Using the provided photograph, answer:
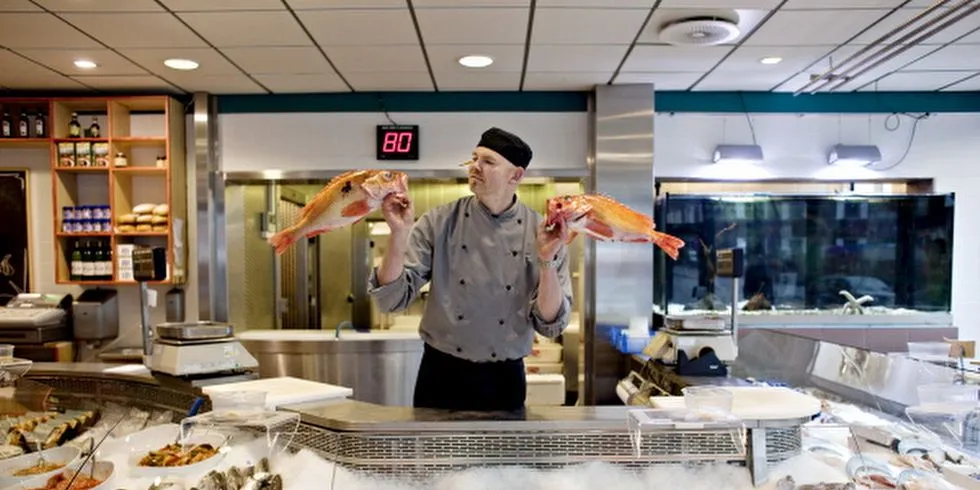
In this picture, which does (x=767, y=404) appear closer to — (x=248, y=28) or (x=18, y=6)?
(x=248, y=28)

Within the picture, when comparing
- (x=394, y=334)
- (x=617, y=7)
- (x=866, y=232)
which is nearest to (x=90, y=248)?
(x=394, y=334)

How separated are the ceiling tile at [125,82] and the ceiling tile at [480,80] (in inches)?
83.6

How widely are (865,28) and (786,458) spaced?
3031mm

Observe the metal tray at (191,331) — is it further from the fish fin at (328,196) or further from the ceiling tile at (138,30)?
the ceiling tile at (138,30)

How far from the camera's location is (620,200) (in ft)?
16.2

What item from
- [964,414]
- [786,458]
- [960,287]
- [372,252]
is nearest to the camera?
[786,458]

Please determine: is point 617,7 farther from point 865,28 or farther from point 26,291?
point 26,291

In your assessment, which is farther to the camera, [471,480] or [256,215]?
[256,215]

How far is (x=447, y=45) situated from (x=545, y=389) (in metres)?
2.75

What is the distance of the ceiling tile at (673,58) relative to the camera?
4039mm

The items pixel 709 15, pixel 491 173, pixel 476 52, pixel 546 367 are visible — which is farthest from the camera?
pixel 546 367

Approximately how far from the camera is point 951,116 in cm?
534

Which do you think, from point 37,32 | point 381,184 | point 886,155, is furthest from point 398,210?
point 886,155

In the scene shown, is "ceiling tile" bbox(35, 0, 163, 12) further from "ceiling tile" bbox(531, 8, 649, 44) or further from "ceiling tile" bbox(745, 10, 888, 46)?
"ceiling tile" bbox(745, 10, 888, 46)
